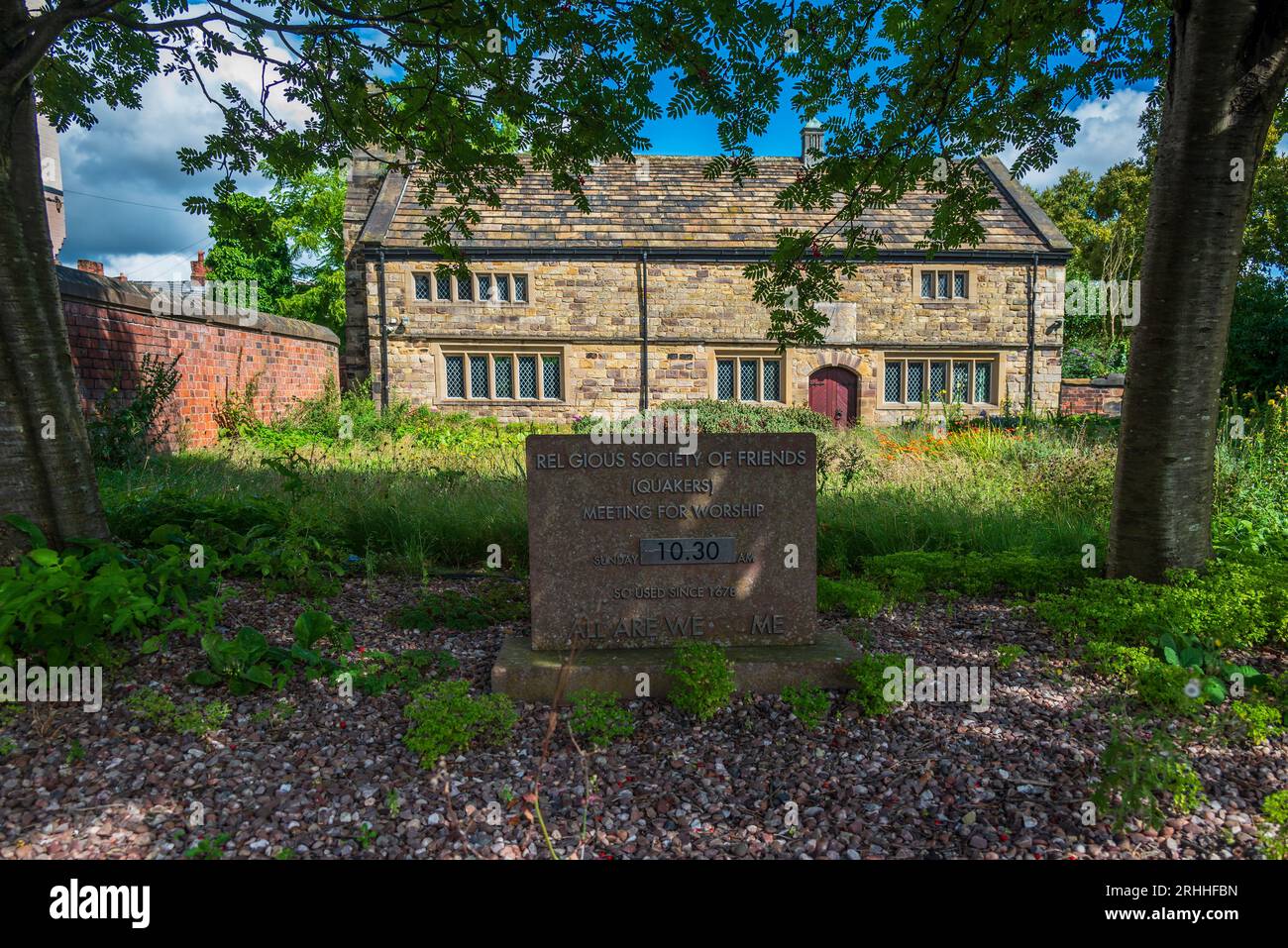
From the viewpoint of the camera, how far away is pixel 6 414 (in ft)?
11.8

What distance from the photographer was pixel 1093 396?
59.8 feet

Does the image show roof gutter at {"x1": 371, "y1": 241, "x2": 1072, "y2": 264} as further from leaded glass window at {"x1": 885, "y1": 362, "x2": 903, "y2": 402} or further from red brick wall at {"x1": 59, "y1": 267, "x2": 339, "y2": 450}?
red brick wall at {"x1": 59, "y1": 267, "x2": 339, "y2": 450}

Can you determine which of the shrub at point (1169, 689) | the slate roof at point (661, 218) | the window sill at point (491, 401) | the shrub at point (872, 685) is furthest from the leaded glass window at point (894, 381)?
the shrub at point (872, 685)

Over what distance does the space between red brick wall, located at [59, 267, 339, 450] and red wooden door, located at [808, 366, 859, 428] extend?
11.9 meters

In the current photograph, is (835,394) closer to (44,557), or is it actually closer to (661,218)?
(661,218)

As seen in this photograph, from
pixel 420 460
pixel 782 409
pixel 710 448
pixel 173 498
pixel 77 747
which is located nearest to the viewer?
pixel 77 747

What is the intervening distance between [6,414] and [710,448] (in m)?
3.43

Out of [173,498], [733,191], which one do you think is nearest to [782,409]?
[733,191]

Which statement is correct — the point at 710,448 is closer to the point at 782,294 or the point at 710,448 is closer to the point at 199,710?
the point at 782,294

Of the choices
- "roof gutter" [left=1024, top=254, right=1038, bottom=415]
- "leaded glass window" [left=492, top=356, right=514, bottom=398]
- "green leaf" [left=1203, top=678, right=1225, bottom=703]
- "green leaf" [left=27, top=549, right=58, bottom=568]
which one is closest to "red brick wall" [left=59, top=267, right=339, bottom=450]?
"leaded glass window" [left=492, top=356, right=514, bottom=398]

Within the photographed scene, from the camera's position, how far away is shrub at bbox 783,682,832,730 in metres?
3.12

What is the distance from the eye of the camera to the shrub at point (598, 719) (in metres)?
2.96

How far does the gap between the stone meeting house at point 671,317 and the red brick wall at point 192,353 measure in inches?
101

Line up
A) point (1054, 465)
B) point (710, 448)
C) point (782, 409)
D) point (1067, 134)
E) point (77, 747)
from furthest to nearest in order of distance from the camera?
point (782, 409), point (1054, 465), point (1067, 134), point (710, 448), point (77, 747)
